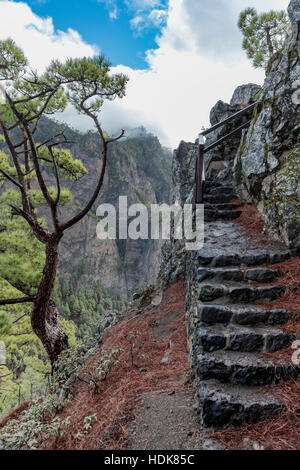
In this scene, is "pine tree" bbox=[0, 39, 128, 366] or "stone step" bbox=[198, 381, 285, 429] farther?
"pine tree" bbox=[0, 39, 128, 366]

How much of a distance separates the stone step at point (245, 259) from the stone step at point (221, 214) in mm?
1493

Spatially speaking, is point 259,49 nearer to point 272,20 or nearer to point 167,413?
point 272,20

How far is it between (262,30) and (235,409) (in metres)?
12.3

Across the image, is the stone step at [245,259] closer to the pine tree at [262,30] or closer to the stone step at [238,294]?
the stone step at [238,294]

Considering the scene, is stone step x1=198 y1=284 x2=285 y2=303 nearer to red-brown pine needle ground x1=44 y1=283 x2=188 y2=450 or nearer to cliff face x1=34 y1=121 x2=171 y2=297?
red-brown pine needle ground x1=44 y1=283 x2=188 y2=450

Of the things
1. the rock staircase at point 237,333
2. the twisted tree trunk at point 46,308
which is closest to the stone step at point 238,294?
the rock staircase at point 237,333

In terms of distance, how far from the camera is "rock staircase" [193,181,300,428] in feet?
5.85

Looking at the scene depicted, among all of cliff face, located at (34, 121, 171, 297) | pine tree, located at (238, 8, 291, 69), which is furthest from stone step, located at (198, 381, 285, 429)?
cliff face, located at (34, 121, 171, 297)

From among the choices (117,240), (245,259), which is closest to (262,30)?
(245,259)

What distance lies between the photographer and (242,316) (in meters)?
2.45

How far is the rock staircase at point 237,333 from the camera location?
1.78 m

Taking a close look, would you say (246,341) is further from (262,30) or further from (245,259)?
(262,30)

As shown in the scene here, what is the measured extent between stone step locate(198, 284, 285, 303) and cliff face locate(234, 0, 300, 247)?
917 mm
